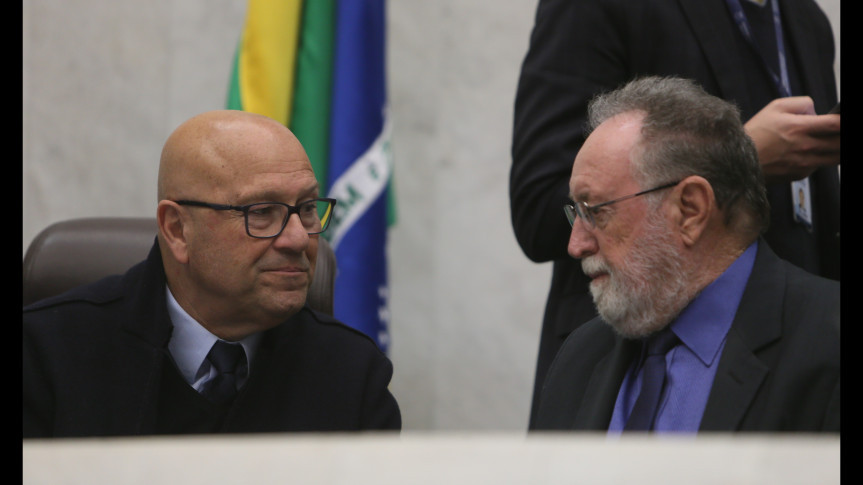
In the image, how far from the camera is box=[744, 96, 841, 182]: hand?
60.7 inches

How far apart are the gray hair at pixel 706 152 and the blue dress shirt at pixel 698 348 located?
0.07 m

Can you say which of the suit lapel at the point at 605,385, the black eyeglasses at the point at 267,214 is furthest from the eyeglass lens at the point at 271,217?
the suit lapel at the point at 605,385

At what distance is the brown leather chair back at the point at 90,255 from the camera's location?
181 centimetres

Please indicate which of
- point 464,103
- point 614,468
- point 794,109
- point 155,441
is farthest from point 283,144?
point 464,103

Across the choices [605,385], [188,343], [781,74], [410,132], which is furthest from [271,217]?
[410,132]

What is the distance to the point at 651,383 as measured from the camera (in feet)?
5.24

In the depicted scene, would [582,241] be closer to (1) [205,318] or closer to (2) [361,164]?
(1) [205,318]

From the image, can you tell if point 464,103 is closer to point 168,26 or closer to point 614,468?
point 168,26

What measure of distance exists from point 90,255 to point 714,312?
116 cm

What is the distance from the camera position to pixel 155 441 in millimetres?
1408

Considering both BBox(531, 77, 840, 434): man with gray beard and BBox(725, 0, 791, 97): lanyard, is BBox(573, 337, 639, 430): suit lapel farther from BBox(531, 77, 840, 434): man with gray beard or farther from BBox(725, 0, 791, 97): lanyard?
BBox(725, 0, 791, 97): lanyard

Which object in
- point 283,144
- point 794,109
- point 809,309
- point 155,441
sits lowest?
point 155,441

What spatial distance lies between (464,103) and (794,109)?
3.15 ft

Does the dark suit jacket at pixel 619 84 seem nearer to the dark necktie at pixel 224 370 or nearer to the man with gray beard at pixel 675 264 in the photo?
the man with gray beard at pixel 675 264
